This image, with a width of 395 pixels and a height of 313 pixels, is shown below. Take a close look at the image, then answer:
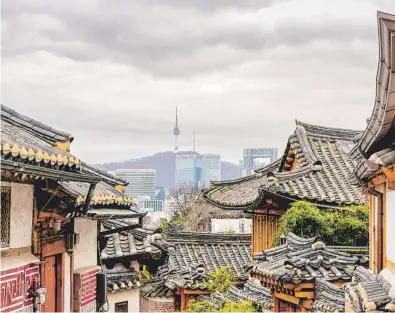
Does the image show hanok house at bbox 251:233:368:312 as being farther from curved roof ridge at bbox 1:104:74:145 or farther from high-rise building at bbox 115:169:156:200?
high-rise building at bbox 115:169:156:200

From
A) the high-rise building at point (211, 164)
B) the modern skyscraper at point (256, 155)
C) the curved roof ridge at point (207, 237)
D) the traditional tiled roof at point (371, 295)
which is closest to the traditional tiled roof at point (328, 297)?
the traditional tiled roof at point (371, 295)

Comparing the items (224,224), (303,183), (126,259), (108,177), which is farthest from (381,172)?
(224,224)

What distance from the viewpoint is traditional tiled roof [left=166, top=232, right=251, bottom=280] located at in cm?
2356

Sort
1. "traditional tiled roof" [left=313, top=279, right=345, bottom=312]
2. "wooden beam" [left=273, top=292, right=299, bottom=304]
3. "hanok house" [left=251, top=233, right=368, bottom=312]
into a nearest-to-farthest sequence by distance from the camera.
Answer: "traditional tiled roof" [left=313, top=279, right=345, bottom=312] → "hanok house" [left=251, top=233, right=368, bottom=312] → "wooden beam" [left=273, top=292, right=299, bottom=304]

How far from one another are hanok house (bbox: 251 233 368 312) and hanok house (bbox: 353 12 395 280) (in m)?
1.80

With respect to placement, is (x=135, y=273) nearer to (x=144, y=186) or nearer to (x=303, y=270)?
(x=303, y=270)

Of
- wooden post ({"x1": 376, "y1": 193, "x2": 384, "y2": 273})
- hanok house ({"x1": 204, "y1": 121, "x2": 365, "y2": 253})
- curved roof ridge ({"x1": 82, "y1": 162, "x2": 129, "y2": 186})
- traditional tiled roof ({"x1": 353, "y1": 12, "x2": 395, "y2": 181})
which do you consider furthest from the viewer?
hanok house ({"x1": 204, "y1": 121, "x2": 365, "y2": 253})

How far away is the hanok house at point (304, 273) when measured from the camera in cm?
1127

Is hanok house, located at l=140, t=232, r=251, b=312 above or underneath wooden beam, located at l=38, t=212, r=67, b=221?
underneath

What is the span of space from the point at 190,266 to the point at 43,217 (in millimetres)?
13062

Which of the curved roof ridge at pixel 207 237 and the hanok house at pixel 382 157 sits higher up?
the hanok house at pixel 382 157

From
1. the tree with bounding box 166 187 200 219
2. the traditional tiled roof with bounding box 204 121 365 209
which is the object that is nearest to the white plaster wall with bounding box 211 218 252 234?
the tree with bounding box 166 187 200 219

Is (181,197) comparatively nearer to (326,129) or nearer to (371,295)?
(326,129)

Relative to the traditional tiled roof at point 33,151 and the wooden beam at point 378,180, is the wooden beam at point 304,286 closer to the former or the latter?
the wooden beam at point 378,180
